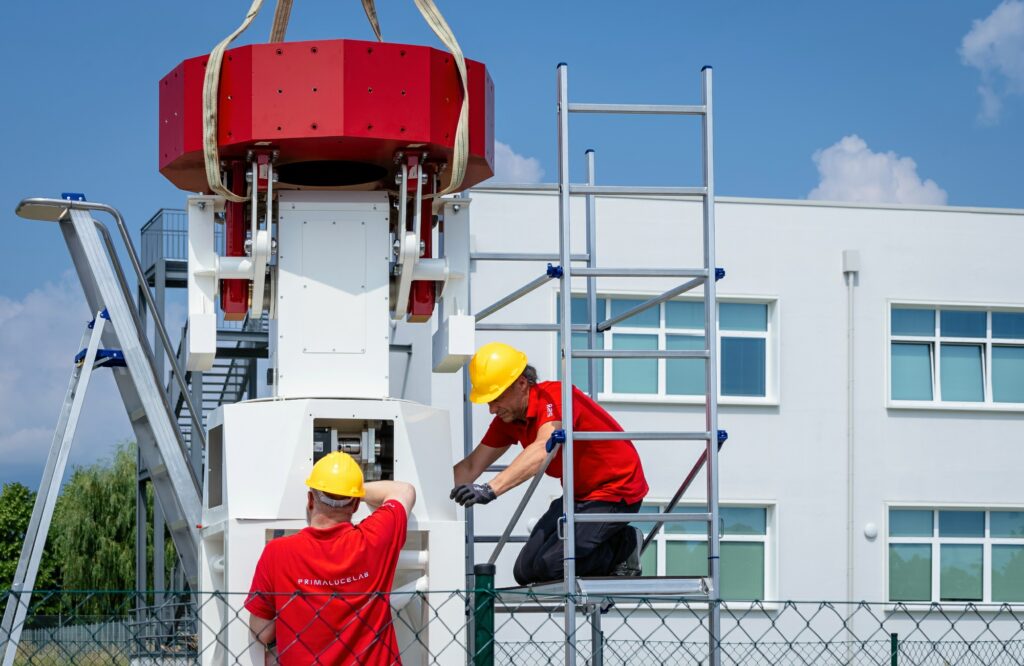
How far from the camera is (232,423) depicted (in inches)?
300

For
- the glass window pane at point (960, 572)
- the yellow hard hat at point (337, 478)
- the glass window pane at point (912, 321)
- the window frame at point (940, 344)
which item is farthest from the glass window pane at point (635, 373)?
the yellow hard hat at point (337, 478)

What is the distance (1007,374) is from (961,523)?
2.70 m

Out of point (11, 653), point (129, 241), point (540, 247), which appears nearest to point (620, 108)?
point (129, 241)

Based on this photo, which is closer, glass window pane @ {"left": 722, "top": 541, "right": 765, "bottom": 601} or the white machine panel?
the white machine panel

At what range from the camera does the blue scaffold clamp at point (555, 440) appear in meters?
7.79

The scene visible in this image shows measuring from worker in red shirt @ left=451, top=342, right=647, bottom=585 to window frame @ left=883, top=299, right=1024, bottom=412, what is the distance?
17.1 meters

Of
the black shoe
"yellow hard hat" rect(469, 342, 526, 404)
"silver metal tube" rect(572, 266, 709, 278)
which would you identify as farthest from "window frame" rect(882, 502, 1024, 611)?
"silver metal tube" rect(572, 266, 709, 278)

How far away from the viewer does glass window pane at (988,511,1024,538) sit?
1013 inches

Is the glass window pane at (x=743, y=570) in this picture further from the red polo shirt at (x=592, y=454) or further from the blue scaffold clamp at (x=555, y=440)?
the blue scaffold clamp at (x=555, y=440)

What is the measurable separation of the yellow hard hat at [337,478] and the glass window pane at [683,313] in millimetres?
17169

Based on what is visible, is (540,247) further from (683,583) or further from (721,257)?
(683,583)

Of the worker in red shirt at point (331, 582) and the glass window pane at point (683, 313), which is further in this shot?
the glass window pane at point (683, 313)

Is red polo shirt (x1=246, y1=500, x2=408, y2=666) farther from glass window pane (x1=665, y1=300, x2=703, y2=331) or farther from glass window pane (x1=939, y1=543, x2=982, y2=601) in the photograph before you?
glass window pane (x1=939, y1=543, x2=982, y2=601)

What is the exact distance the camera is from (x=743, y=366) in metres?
24.4
